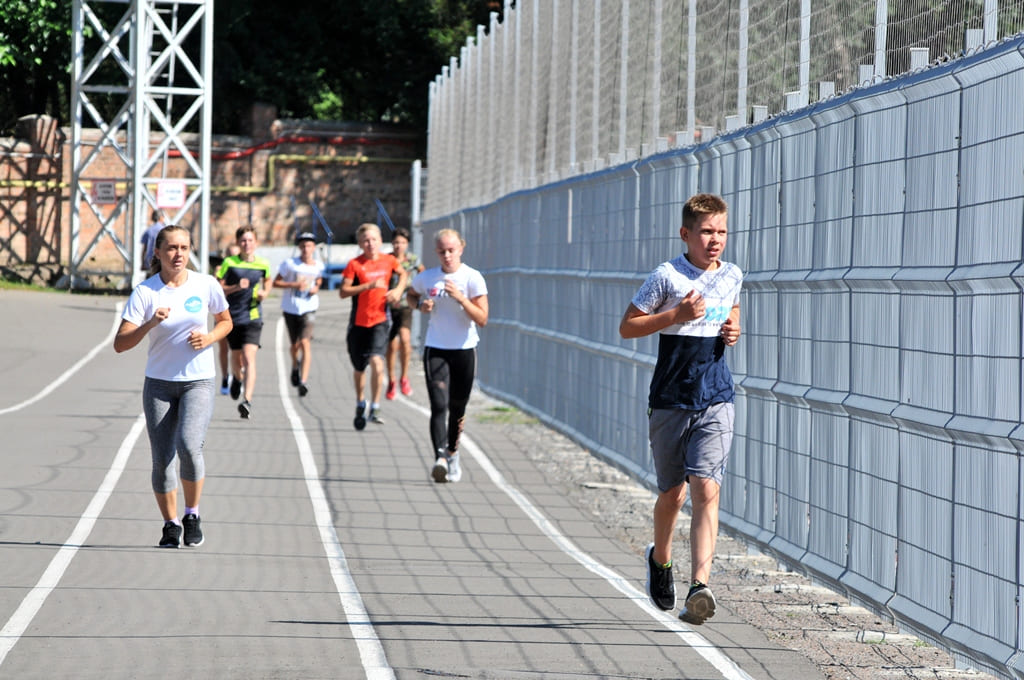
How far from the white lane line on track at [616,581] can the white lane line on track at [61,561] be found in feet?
9.63

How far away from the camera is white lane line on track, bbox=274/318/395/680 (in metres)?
6.61

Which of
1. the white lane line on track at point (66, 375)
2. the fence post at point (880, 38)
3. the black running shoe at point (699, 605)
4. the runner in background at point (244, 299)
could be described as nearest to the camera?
the black running shoe at point (699, 605)

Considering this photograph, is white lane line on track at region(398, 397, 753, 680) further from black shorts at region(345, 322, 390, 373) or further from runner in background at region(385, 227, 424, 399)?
runner in background at region(385, 227, 424, 399)

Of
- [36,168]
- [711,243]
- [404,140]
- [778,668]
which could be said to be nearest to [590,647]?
[778,668]

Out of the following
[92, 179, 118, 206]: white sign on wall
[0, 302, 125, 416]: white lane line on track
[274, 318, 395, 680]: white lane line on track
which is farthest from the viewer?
[92, 179, 118, 206]: white sign on wall

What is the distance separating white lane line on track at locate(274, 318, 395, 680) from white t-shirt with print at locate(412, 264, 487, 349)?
58.9 inches

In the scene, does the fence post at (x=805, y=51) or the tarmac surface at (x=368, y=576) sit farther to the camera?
the fence post at (x=805, y=51)

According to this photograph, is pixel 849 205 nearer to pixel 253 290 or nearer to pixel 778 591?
pixel 778 591

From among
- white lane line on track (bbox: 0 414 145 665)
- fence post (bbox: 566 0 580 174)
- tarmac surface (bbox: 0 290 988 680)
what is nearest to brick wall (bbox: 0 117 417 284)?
tarmac surface (bbox: 0 290 988 680)

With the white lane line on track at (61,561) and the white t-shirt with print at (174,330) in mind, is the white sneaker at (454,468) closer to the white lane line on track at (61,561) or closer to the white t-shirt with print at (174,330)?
the white lane line on track at (61,561)

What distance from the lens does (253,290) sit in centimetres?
1689

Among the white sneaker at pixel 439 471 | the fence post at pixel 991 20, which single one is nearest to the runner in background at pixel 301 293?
the white sneaker at pixel 439 471

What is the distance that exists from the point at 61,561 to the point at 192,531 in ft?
2.94

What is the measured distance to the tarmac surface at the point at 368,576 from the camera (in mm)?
6750
